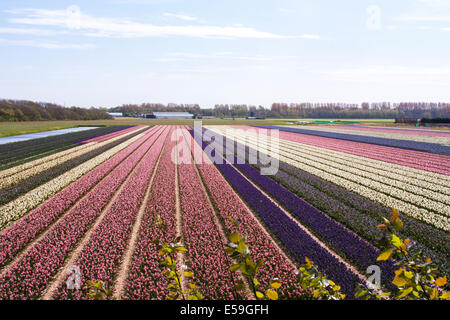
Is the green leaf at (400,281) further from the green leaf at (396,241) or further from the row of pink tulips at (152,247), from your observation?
the row of pink tulips at (152,247)

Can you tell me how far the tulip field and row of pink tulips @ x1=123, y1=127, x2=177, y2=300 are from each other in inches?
1.5

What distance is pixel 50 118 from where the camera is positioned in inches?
4038

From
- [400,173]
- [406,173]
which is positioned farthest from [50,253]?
[406,173]

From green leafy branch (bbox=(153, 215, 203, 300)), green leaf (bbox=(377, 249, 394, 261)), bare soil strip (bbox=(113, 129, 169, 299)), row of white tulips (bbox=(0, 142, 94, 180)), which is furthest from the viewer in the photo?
row of white tulips (bbox=(0, 142, 94, 180))

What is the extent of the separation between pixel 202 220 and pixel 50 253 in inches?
186

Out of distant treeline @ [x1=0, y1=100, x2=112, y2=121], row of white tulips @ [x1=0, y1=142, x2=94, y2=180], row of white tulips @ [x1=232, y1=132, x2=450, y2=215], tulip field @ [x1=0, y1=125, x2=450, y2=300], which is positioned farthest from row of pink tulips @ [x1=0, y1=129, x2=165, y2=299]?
distant treeline @ [x1=0, y1=100, x2=112, y2=121]

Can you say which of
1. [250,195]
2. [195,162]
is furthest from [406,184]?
[195,162]

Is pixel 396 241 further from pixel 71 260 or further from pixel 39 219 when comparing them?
pixel 39 219

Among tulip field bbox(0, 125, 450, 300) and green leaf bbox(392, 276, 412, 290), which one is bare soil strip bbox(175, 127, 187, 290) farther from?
green leaf bbox(392, 276, 412, 290)

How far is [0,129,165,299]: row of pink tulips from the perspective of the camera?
6.53 meters

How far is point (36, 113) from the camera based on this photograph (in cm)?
9712

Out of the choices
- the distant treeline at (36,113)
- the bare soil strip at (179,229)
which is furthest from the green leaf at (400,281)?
the distant treeline at (36,113)

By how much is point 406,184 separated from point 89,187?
1683cm
